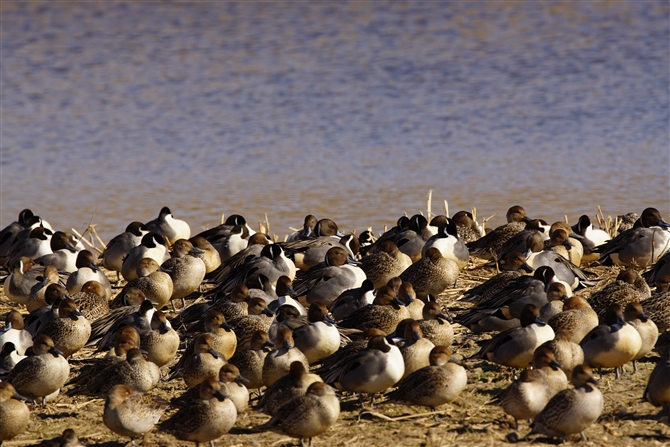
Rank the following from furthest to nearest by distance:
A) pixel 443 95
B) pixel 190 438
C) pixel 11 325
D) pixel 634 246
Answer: pixel 443 95, pixel 634 246, pixel 11 325, pixel 190 438

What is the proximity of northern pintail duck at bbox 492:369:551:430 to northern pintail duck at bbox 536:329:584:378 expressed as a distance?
0.59 meters

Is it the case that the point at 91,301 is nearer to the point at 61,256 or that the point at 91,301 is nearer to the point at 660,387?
the point at 61,256

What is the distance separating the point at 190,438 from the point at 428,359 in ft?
6.84

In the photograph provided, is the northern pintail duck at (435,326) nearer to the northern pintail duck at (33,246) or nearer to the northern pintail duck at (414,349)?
the northern pintail duck at (414,349)

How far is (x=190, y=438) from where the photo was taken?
7039 mm

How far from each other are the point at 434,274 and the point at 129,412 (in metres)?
A: 4.52

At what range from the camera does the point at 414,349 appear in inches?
324

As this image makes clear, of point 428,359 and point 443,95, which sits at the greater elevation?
point 428,359

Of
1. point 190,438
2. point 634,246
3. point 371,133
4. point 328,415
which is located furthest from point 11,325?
point 371,133

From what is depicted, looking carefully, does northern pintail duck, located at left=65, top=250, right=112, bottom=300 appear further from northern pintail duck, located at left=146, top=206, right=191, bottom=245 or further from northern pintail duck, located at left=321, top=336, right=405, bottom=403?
northern pintail duck, located at left=321, top=336, right=405, bottom=403

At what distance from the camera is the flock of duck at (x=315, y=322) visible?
23.7 ft

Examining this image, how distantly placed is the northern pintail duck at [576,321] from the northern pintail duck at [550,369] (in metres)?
1.10

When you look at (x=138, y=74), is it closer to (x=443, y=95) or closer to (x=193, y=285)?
(x=443, y=95)

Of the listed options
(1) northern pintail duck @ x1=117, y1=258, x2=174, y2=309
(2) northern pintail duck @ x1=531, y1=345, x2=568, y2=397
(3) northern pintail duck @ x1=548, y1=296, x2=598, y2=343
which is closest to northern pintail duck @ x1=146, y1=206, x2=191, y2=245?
(1) northern pintail duck @ x1=117, y1=258, x2=174, y2=309
